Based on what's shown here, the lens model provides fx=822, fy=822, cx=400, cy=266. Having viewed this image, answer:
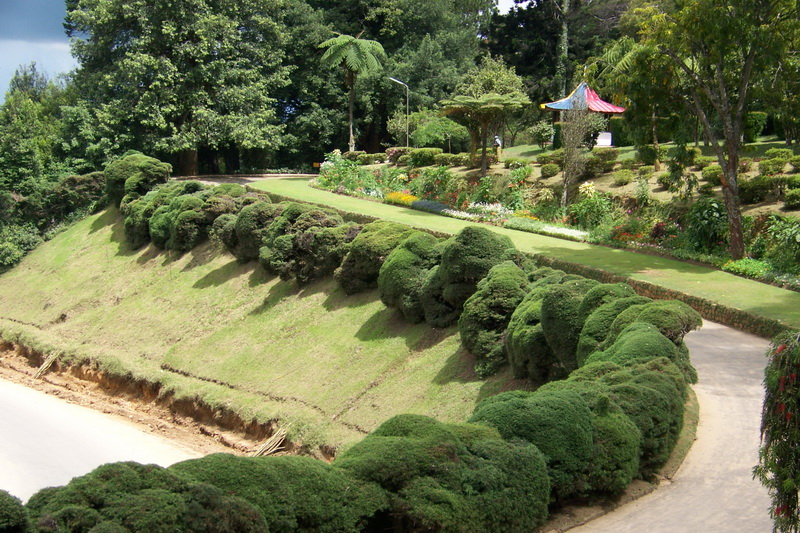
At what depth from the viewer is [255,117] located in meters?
38.8

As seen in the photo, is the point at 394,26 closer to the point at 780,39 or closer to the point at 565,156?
the point at 565,156

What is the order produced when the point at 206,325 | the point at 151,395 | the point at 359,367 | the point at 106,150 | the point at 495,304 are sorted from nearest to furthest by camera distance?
the point at 495,304 → the point at 359,367 → the point at 151,395 → the point at 206,325 → the point at 106,150

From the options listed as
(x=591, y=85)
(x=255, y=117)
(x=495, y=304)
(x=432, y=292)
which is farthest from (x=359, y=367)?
(x=255, y=117)

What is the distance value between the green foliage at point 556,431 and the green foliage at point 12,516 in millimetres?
4650

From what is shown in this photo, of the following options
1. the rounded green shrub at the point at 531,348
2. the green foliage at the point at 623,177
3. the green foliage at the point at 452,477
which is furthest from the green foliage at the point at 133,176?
the green foliage at the point at 452,477

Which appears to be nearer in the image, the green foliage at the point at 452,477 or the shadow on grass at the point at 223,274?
the green foliage at the point at 452,477

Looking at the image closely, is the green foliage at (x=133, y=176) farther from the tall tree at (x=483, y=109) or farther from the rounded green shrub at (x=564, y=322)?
the rounded green shrub at (x=564, y=322)

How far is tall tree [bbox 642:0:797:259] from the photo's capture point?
1791 cm

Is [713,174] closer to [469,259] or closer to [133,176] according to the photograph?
[469,259]

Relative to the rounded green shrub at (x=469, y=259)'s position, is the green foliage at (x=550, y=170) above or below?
above

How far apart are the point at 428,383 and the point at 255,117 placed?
84.8 feet

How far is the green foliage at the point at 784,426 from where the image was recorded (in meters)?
6.02

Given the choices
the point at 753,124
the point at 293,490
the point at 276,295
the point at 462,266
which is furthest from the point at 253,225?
the point at 753,124

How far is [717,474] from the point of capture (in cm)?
945
